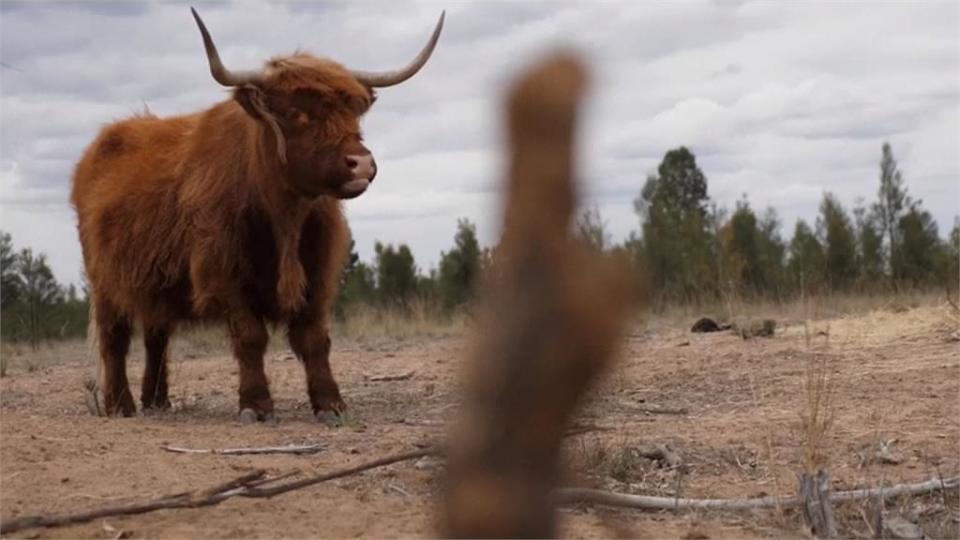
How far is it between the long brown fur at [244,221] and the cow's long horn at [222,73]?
2.0 inches

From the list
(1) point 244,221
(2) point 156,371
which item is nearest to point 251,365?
(1) point 244,221

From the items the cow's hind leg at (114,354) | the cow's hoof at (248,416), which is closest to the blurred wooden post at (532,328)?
the cow's hoof at (248,416)

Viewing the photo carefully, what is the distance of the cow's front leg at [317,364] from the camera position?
24.0 ft

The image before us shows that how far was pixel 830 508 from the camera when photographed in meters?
4.11

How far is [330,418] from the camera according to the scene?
7.13 m

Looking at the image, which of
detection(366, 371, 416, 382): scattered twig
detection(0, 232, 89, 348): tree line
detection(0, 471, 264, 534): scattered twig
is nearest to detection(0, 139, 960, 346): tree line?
detection(0, 232, 89, 348): tree line

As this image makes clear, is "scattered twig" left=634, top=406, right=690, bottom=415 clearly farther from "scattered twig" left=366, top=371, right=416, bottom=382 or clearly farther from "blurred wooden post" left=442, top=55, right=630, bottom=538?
"blurred wooden post" left=442, top=55, right=630, bottom=538

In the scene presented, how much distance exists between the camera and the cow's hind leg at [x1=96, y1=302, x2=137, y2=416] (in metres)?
8.51

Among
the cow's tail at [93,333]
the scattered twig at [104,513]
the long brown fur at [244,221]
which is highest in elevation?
the long brown fur at [244,221]

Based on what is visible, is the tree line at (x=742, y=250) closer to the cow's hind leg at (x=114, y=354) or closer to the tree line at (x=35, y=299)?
the tree line at (x=35, y=299)

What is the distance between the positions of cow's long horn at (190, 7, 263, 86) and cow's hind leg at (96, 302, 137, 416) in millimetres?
2297

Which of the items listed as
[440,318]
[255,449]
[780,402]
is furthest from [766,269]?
[255,449]

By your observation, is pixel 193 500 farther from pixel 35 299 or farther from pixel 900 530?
pixel 35 299

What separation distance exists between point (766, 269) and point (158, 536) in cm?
2347
